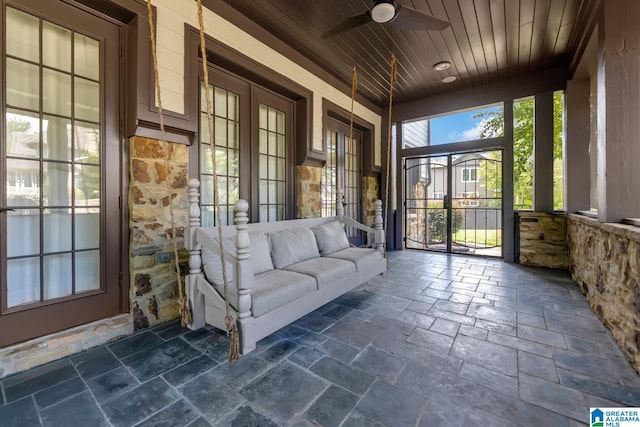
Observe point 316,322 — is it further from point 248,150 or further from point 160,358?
point 248,150

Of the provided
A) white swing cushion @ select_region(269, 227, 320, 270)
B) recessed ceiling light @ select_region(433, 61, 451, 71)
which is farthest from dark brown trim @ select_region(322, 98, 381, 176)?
white swing cushion @ select_region(269, 227, 320, 270)

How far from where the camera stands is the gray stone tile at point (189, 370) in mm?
1714

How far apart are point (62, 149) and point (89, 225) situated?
23.9 inches

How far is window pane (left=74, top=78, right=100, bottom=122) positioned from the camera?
217 cm

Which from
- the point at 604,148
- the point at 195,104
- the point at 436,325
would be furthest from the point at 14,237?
the point at 604,148

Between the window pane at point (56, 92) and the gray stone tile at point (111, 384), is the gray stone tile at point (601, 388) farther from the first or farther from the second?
the window pane at point (56, 92)

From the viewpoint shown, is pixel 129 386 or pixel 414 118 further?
pixel 414 118

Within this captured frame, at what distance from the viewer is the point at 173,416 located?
1423 mm

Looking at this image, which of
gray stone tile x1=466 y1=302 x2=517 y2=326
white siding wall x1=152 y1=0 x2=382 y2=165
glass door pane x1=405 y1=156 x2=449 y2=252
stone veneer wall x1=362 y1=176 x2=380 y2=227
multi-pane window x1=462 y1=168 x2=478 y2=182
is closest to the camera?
white siding wall x1=152 y1=0 x2=382 y2=165

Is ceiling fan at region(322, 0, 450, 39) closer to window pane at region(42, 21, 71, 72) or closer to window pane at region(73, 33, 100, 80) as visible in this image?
window pane at region(73, 33, 100, 80)

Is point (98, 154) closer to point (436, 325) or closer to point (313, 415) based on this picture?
point (313, 415)

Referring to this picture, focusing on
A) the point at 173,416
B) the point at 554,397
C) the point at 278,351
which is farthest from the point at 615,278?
the point at 173,416

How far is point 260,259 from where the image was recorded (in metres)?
2.64

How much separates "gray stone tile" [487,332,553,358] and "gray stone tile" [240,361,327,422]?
4.81ft
